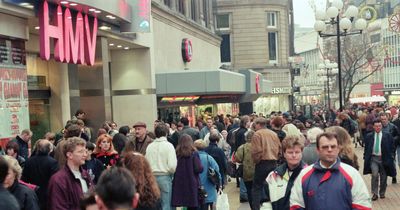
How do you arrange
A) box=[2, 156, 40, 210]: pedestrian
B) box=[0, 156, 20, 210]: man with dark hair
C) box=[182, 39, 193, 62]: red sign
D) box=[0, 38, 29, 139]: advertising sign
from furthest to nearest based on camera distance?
box=[182, 39, 193, 62]: red sign
box=[0, 38, 29, 139]: advertising sign
box=[2, 156, 40, 210]: pedestrian
box=[0, 156, 20, 210]: man with dark hair

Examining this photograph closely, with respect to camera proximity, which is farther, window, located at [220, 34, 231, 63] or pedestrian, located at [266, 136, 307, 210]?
window, located at [220, 34, 231, 63]

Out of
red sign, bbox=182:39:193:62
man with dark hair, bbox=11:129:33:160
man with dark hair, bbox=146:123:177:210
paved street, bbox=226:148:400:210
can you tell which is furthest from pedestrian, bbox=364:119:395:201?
red sign, bbox=182:39:193:62

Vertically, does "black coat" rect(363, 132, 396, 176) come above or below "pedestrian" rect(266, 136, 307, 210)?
below

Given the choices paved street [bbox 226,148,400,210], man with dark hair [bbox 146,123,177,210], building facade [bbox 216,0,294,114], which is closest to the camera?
man with dark hair [bbox 146,123,177,210]

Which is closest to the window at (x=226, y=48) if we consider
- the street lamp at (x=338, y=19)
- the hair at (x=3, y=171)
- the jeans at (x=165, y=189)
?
the street lamp at (x=338, y=19)

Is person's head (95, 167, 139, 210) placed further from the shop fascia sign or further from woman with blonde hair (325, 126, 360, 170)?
the shop fascia sign

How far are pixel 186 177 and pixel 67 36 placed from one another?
6.54 m

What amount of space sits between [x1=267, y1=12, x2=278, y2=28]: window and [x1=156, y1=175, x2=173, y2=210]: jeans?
54667mm

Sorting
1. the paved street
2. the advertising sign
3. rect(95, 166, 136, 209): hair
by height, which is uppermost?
the advertising sign

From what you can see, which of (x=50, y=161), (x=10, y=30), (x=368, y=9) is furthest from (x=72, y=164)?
(x=368, y=9)

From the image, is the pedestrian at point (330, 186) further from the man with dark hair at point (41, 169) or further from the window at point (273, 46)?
the window at point (273, 46)

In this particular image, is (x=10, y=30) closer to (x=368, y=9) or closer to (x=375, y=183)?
(x=375, y=183)

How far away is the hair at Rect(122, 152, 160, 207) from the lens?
7062 millimetres

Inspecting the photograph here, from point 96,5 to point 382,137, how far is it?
7.38 meters
